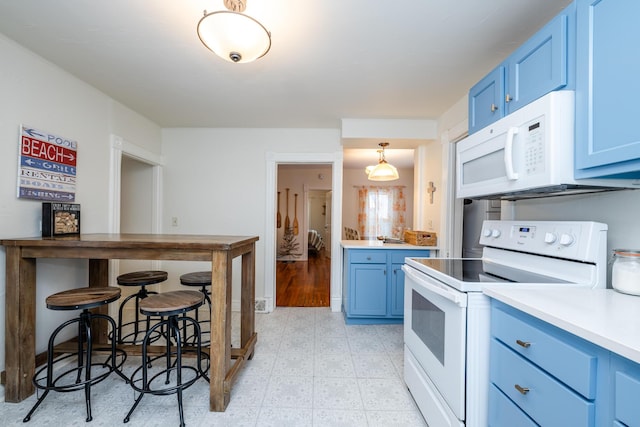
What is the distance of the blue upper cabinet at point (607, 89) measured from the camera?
35.0 inches

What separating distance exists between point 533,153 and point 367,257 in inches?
77.4

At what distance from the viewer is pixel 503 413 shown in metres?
1.06

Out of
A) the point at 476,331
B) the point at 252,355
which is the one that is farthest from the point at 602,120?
the point at 252,355

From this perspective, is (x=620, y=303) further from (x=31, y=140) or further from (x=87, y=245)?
(x=31, y=140)

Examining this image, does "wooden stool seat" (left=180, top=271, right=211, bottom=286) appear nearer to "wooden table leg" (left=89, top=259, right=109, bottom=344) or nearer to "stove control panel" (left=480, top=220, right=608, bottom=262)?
"wooden table leg" (left=89, top=259, right=109, bottom=344)

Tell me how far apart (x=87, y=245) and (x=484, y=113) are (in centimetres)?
251

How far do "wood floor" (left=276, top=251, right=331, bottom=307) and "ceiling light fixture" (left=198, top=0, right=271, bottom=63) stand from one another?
298 centimetres

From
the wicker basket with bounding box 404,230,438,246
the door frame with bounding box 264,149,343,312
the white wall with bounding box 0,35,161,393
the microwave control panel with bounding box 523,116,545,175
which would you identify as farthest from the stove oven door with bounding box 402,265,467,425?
the white wall with bounding box 0,35,161,393

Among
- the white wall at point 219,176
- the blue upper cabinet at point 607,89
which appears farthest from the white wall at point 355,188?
the blue upper cabinet at point 607,89

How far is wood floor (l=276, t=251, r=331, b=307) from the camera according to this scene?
3.75 metres

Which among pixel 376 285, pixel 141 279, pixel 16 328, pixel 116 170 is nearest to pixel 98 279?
pixel 141 279

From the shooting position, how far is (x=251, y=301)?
224 cm

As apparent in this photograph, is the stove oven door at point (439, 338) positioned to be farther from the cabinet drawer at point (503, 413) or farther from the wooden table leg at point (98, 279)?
the wooden table leg at point (98, 279)

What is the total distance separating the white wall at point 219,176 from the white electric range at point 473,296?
2.26m
